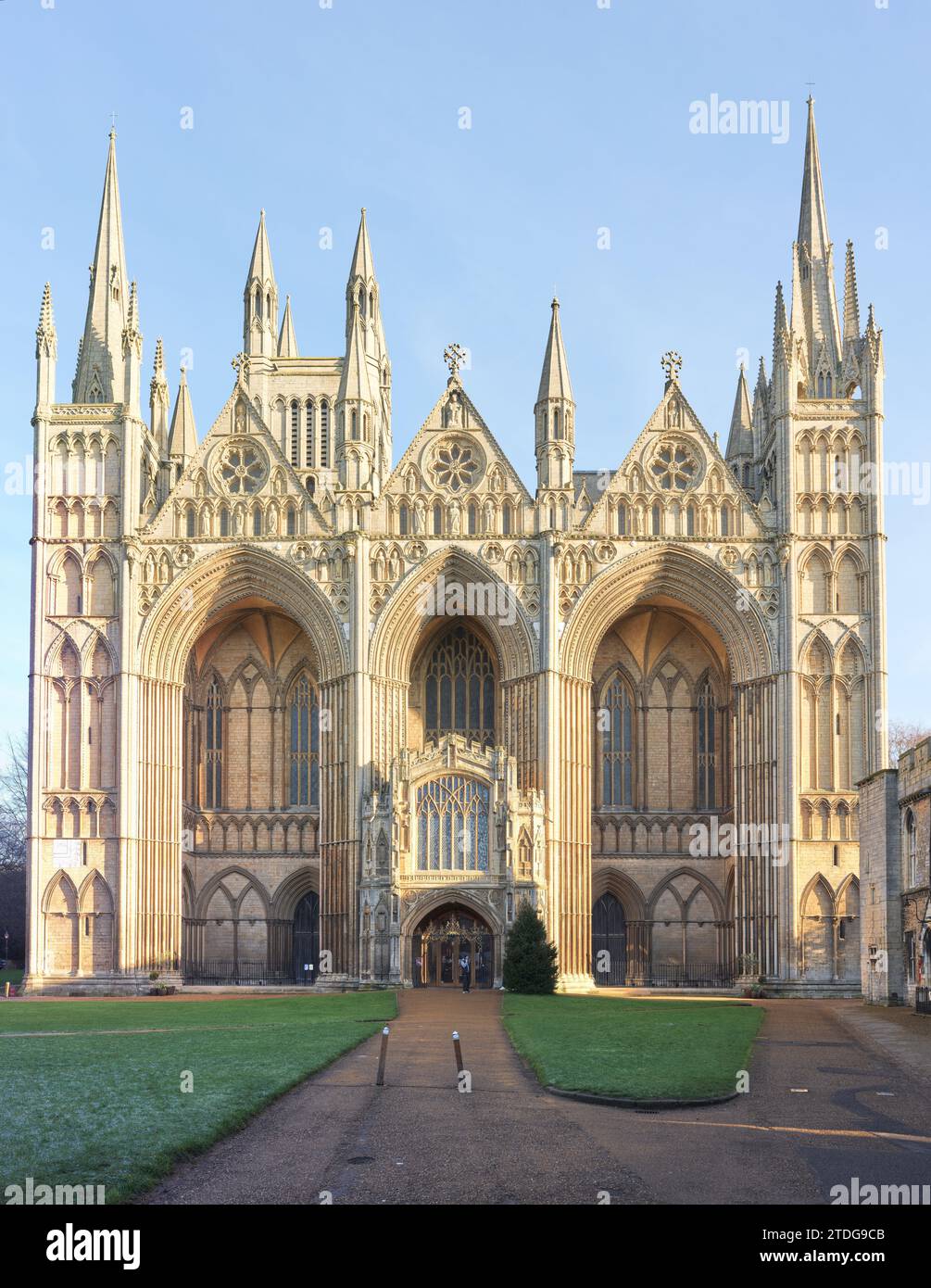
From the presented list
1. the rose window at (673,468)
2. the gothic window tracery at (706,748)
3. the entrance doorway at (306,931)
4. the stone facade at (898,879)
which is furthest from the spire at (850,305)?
the entrance doorway at (306,931)

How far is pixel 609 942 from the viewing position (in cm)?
6347

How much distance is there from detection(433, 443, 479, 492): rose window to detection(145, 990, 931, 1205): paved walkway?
36157 mm

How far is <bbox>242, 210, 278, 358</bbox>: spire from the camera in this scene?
80562 mm

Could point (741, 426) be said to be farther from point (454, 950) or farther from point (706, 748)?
point (454, 950)

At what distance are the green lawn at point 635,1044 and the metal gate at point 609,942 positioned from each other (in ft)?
54.0

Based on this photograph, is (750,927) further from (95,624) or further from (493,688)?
(95,624)

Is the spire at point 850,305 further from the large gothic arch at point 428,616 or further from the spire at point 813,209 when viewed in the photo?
the large gothic arch at point 428,616

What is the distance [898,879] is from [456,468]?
923 inches

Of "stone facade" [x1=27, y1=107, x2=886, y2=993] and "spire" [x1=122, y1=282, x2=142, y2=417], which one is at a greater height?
"spire" [x1=122, y1=282, x2=142, y2=417]

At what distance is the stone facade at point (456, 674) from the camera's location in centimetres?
5641

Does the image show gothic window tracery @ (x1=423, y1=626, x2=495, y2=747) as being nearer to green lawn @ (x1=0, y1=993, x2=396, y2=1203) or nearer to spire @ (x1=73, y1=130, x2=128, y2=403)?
spire @ (x1=73, y1=130, x2=128, y2=403)

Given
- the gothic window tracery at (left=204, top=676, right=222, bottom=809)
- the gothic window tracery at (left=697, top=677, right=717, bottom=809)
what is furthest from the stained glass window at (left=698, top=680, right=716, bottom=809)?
the gothic window tracery at (left=204, top=676, right=222, bottom=809)
